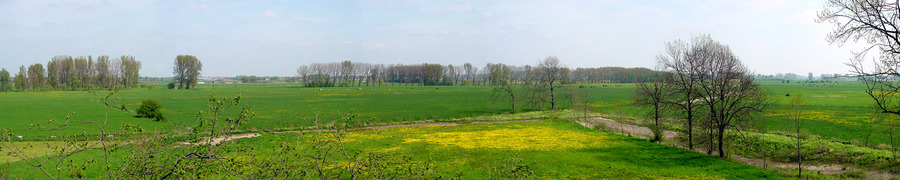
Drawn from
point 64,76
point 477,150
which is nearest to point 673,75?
point 477,150

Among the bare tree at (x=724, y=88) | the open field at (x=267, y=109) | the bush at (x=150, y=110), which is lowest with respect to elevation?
the open field at (x=267, y=109)

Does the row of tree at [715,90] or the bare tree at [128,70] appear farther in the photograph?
the bare tree at [128,70]

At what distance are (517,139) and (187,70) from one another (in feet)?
511

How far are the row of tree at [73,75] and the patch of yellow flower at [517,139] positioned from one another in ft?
375

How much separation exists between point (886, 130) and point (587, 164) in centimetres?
2731

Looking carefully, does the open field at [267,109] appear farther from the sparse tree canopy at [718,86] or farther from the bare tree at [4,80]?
the bare tree at [4,80]

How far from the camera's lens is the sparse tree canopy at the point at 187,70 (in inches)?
6029

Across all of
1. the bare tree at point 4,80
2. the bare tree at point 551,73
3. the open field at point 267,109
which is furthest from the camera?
the bare tree at point 4,80

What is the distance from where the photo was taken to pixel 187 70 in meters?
154

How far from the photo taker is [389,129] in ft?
118

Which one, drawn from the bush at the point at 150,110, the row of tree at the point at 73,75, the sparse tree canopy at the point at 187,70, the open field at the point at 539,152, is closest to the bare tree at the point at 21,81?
the row of tree at the point at 73,75

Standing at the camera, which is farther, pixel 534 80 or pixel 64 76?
pixel 64 76

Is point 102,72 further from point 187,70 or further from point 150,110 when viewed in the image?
point 150,110

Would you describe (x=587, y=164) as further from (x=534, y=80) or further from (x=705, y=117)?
(x=534, y=80)
